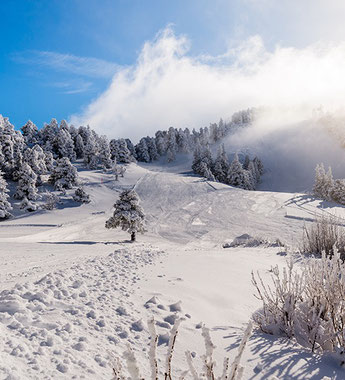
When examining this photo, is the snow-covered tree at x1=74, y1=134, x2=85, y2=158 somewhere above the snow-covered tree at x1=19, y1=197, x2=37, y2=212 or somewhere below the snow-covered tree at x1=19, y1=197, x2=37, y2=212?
above

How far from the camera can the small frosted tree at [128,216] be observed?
21.8 m

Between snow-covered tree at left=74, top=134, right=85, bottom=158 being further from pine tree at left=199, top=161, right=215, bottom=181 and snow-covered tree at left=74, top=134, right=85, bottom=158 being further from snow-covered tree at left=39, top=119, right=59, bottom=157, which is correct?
pine tree at left=199, top=161, right=215, bottom=181

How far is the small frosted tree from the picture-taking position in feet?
71.5

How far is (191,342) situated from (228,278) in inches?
132

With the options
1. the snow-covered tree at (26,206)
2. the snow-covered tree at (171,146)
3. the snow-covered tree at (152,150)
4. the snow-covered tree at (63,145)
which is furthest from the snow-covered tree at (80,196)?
the snow-covered tree at (152,150)

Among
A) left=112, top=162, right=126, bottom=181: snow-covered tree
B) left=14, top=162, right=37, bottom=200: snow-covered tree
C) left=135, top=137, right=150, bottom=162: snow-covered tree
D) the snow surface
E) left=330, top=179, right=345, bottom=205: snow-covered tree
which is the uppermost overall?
left=135, top=137, right=150, bottom=162: snow-covered tree

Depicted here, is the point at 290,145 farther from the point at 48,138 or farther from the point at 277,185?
the point at 48,138

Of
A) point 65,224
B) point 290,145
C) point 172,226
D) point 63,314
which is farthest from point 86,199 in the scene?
point 290,145

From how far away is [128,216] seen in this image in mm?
21562

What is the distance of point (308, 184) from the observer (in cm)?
7762

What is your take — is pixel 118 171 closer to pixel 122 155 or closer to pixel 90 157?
pixel 90 157

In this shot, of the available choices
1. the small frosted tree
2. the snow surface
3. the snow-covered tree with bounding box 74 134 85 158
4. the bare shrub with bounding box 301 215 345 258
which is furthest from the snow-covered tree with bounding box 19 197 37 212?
the snow-covered tree with bounding box 74 134 85 158

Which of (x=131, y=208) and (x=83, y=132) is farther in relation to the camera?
(x=83, y=132)

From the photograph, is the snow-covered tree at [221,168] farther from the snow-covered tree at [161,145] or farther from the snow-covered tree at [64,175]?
the snow-covered tree at [64,175]
